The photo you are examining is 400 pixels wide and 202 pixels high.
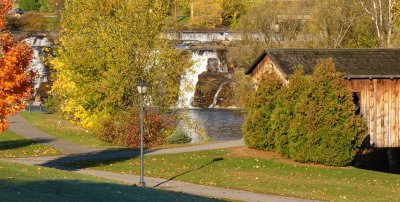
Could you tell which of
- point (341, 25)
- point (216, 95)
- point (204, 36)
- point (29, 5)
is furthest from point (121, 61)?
point (29, 5)

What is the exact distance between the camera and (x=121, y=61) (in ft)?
151

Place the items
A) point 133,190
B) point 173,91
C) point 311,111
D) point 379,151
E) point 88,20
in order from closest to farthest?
point 133,190 → point 311,111 → point 379,151 → point 173,91 → point 88,20

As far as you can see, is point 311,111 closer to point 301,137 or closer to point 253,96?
point 301,137

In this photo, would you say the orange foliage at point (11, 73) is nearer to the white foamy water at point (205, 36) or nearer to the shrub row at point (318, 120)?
the shrub row at point (318, 120)

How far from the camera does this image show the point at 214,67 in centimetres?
7275

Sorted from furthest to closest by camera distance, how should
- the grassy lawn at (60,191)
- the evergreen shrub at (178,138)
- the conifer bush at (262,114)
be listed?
the evergreen shrub at (178,138) → the conifer bush at (262,114) → the grassy lawn at (60,191)

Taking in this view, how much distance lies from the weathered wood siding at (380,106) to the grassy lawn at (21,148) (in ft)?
44.5

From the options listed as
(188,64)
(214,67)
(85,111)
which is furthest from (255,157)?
(214,67)

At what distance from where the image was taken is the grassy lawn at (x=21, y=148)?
39406 millimetres

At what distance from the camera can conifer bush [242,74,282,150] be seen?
38.1 metres

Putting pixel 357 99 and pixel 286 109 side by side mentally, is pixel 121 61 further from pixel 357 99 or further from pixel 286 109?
pixel 357 99

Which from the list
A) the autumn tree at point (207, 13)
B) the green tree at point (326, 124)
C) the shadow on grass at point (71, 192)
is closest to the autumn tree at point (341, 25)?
the green tree at point (326, 124)

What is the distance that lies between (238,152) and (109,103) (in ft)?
39.0

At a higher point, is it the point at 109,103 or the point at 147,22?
the point at 147,22
